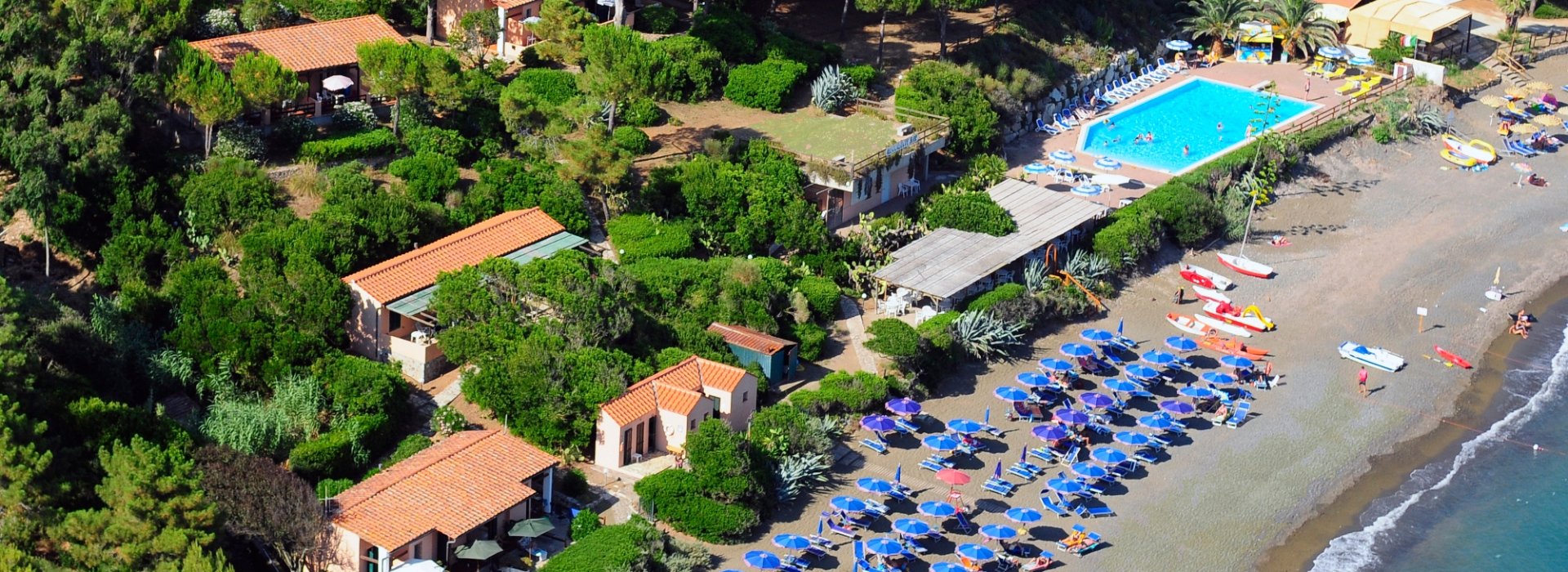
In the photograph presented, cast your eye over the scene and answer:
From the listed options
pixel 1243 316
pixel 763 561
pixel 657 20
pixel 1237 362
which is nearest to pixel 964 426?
pixel 763 561

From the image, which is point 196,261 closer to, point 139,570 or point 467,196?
point 467,196

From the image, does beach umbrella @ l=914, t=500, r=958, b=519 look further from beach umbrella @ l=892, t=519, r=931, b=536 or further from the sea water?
the sea water

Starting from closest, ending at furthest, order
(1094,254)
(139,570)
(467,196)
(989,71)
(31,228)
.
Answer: (139,570) < (31,228) < (467,196) < (1094,254) < (989,71)

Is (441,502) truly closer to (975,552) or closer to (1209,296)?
(975,552)

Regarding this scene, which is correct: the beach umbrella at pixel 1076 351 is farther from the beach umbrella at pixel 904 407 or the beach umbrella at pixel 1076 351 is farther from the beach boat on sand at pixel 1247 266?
the beach boat on sand at pixel 1247 266

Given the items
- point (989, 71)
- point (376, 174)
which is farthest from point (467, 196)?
point (989, 71)

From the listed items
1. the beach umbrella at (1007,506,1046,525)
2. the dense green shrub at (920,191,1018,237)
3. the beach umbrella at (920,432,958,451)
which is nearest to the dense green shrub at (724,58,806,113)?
the dense green shrub at (920,191,1018,237)
